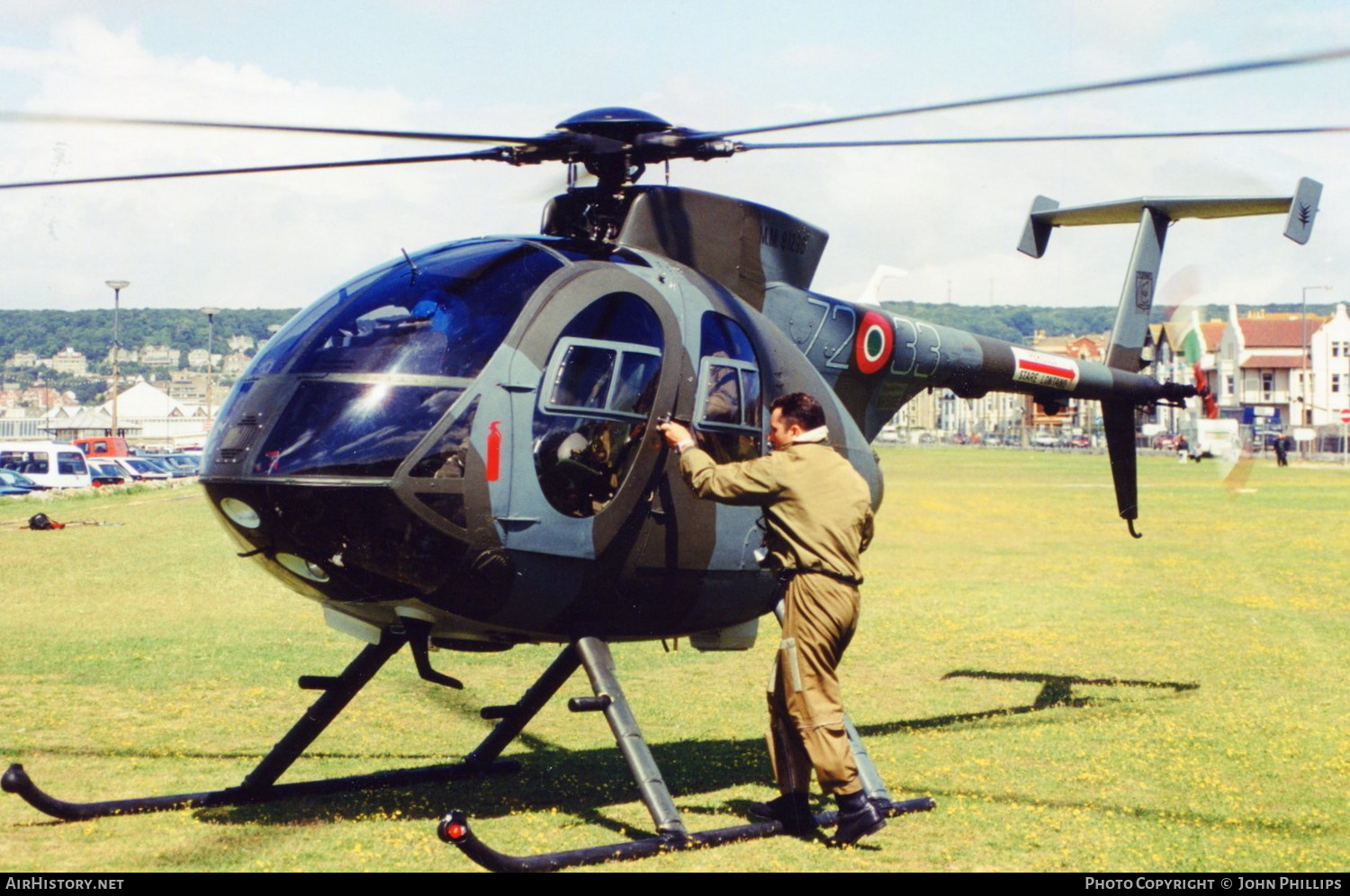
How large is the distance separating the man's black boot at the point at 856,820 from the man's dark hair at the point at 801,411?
6.31 feet

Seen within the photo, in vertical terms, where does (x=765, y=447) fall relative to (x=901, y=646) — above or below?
above

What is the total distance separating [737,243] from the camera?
8.80 m

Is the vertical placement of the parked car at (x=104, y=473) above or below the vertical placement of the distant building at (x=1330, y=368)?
below

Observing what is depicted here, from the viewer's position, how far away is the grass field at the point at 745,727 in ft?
24.0

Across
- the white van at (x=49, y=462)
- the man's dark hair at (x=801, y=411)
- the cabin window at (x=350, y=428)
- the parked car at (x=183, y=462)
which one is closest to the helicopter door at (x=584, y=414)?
the cabin window at (x=350, y=428)

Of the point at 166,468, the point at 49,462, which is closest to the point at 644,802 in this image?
the point at 49,462

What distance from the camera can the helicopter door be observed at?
714cm

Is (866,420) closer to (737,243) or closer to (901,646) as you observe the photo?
(737,243)

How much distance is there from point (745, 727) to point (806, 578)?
149 inches

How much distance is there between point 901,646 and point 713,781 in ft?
21.7

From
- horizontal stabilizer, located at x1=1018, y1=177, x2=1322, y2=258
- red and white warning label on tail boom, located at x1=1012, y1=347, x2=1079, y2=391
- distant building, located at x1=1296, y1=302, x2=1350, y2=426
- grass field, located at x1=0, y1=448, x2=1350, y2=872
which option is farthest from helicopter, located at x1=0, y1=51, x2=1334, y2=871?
distant building, located at x1=1296, y1=302, x2=1350, y2=426

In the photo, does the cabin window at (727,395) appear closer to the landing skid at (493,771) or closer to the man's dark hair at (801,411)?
the man's dark hair at (801,411)

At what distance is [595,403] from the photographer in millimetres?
7340
